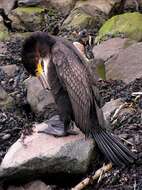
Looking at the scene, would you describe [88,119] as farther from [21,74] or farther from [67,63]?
[21,74]

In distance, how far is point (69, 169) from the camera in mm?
5156

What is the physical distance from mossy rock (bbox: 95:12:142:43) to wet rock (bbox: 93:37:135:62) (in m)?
0.32

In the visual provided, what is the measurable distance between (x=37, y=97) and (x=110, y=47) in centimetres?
166

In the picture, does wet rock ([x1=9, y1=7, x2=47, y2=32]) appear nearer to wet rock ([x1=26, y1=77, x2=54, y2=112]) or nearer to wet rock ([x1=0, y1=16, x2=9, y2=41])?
wet rock ([x1=0, y1=16, x2=9, y2=41])

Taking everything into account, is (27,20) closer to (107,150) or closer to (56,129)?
(56,129)

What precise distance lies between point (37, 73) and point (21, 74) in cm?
296

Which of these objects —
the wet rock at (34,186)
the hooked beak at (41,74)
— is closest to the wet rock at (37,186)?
the wet rock at (34,186)

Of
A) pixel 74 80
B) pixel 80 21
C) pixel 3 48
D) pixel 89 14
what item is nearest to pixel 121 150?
pixel 74 80

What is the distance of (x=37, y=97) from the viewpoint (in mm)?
7051

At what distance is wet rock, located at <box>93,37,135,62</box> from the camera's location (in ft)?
26.3

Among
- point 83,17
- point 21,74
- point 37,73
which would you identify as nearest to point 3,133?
point 37,73

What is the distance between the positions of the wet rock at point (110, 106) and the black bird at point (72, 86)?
2.45ft

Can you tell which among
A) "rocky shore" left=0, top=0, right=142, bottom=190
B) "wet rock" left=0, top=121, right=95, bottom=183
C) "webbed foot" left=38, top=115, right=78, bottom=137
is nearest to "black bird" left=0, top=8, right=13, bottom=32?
"rocky shore" left=0, top=0, right=142, bottom=190

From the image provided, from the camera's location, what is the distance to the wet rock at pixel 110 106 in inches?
238
